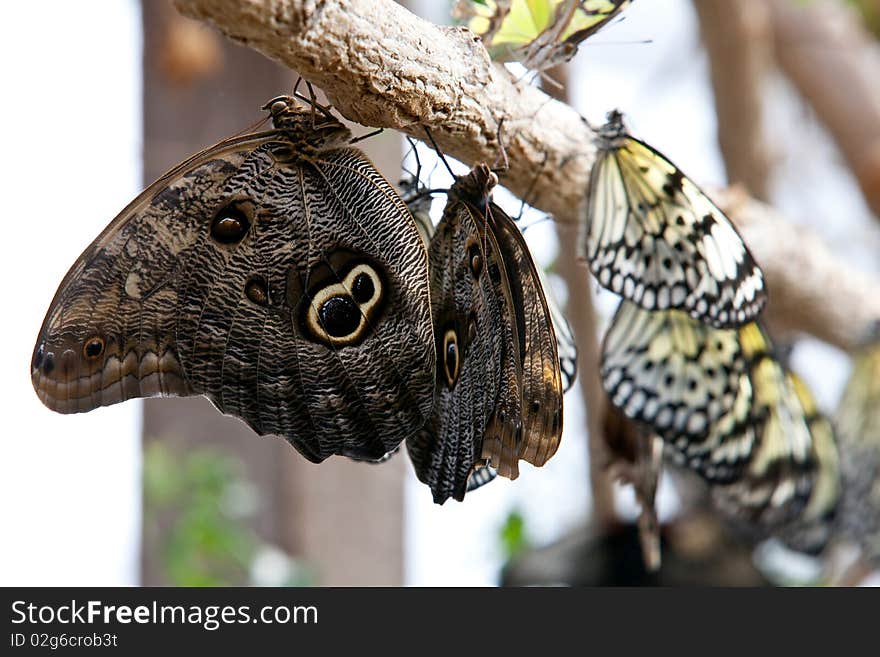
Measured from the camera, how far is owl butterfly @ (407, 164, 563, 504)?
85 centimetres

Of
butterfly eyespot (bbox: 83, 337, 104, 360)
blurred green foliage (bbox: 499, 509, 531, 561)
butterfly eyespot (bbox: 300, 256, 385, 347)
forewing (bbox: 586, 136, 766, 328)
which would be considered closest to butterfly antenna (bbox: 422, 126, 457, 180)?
butterfly eyespot (bbox: 300, 256, 385, 347)

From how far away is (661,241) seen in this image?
1.09m

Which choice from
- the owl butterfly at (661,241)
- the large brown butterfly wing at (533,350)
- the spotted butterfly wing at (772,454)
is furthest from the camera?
the spotted butterfly wing at (772,454)

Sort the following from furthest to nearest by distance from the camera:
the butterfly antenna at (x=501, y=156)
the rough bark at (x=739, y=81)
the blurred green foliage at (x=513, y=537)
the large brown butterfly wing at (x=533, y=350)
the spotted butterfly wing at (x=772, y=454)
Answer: the blurred green foliage at (x=513, y=537)
the rough bark at (x=739, y=81)
the spotted butterfly wing at (x=772, y=454)
the butterfly antenna at (x=501, y=156)
the large brown butterfly wing at (x=533, y=350)

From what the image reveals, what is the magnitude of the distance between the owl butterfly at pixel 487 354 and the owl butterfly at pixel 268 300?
40mm

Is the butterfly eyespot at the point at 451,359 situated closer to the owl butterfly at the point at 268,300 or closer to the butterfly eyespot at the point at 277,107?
the owl butterfly at the point at 268,300

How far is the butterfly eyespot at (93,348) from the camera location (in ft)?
2.76

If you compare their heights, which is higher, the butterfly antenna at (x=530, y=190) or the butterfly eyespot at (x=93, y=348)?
the butterfly antenna at (x=530, y=190)

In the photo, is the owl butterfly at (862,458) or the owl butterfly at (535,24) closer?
the owl butterfly at (535,24)

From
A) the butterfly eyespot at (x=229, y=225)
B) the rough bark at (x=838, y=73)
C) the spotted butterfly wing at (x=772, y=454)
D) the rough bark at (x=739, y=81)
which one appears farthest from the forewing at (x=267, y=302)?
the rough bark at (x=838, y=73)

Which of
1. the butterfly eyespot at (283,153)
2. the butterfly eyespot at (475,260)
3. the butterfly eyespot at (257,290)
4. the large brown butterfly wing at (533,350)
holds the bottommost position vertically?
the large brown butterfly wing at (533,350)

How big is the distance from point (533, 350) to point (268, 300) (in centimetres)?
26

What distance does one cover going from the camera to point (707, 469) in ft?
4.21

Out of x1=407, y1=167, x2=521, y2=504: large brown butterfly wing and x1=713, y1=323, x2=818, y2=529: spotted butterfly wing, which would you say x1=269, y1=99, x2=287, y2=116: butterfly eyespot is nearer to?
x1=407, y1=167, x2=521, y2=504: large brown butterfly wing
